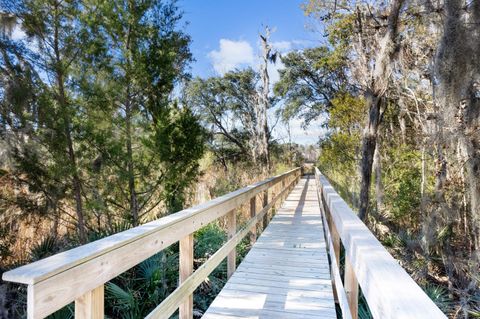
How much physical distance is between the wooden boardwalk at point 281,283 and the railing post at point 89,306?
1.25 meters

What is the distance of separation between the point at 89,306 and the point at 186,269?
0.86m

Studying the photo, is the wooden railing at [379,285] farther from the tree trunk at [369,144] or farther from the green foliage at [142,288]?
the tree trunk at [369,144]

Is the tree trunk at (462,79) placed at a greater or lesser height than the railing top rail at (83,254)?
greater

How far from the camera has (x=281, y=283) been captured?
9.11ft

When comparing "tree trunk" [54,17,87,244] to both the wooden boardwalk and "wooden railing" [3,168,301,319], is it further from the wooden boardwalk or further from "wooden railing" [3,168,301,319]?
"wooden railing" [3,168,301,319]

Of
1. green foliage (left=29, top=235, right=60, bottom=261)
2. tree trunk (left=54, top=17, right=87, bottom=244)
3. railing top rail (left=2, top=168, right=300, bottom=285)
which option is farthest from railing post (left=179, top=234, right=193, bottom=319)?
tree trunk (left=54, top=17, right=87, bottom=244)

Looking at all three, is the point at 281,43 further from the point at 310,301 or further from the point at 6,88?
the point at 310,301

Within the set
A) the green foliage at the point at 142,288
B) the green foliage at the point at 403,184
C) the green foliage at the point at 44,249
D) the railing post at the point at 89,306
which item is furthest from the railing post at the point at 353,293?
the green foliage at the point at 403,184

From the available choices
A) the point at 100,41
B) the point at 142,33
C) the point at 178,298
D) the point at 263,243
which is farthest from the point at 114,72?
the point at 178,298

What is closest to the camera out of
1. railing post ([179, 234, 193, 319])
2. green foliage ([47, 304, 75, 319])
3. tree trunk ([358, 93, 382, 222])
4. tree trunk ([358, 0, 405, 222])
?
railing post ([179, 234, 193, 319])

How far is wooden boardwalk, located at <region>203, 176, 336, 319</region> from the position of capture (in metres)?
2.27

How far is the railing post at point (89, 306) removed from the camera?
1.07 meters

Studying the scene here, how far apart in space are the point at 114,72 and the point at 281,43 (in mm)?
11236

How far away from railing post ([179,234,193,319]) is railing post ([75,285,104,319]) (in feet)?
2.52
